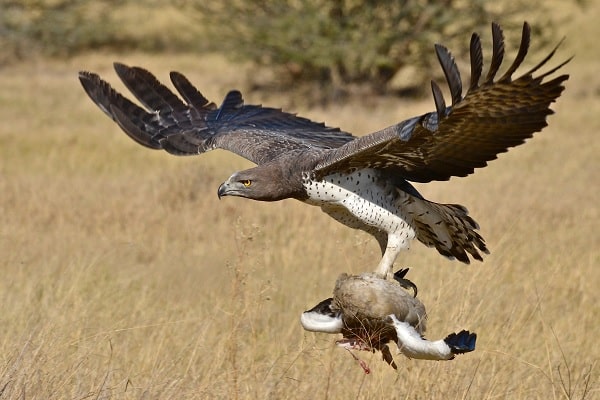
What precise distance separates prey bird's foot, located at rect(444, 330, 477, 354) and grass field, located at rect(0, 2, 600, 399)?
2.30 feet

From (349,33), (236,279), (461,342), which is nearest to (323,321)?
(236,279)

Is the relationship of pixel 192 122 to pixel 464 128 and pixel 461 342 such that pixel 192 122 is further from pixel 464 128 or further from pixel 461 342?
pixel 461 342

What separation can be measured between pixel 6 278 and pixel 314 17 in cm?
1292

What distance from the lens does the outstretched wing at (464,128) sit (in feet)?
14.5

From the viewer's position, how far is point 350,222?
5.90 meters

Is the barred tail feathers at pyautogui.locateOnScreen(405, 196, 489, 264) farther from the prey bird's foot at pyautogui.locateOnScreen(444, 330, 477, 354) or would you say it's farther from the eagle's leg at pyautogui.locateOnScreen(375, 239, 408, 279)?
the prey bird's foot at pyautogui.locateOnScreen(444, 330, 477, 354)

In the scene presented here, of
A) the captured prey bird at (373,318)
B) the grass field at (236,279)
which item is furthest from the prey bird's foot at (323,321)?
the grass field at (236,279)

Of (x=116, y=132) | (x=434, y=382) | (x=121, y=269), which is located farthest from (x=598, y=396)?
(x=116, y=132)

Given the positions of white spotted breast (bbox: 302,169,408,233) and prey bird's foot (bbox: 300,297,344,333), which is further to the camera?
white spotted breast (bbox: 302,169,408,233)

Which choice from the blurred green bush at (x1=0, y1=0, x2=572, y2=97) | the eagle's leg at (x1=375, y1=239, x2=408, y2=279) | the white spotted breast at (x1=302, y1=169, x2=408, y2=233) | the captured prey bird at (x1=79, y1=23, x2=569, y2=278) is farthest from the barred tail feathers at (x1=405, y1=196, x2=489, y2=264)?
the blurred green bush at (x1=0, y1=0, x2=572, y2=97)

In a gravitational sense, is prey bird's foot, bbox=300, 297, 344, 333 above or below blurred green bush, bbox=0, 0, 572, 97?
below

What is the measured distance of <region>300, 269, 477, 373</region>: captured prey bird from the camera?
453cm

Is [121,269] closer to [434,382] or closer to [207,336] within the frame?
[207,336]

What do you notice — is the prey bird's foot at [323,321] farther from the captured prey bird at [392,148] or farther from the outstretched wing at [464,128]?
the outstretched wing at [464,128]
